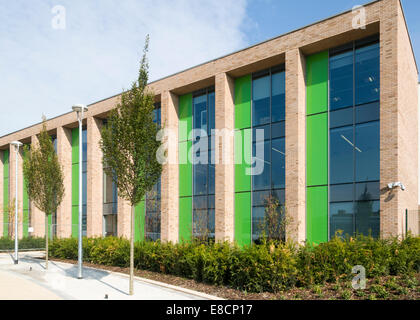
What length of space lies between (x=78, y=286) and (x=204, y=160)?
10411mm

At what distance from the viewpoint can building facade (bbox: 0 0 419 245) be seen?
594 inches

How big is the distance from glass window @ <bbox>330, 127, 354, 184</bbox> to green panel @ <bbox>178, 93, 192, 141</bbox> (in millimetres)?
8854

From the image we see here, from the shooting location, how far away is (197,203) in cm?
2117

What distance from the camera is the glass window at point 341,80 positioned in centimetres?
1641

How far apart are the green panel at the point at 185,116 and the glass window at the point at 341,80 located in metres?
8.75

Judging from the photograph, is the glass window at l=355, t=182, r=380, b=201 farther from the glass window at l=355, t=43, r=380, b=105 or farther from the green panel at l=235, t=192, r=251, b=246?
the green panel at l=235, t=192, r=251, b=246

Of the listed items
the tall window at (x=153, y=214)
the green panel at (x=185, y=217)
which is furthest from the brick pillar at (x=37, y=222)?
the green panel at (x=185, y=217)

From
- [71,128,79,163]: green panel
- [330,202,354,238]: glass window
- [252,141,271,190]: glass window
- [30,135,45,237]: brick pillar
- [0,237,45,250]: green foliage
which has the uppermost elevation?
[71,128,79,163]: green panel

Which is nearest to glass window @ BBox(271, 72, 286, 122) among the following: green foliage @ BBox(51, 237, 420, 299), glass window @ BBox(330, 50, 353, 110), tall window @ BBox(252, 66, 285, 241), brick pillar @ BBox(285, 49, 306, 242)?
tall window @ BBox(252, 66, 285, 241)

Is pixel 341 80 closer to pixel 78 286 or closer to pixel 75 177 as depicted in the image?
pixel 78 286

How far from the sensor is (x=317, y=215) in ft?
54.5

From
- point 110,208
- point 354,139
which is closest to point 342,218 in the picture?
point 354,139
